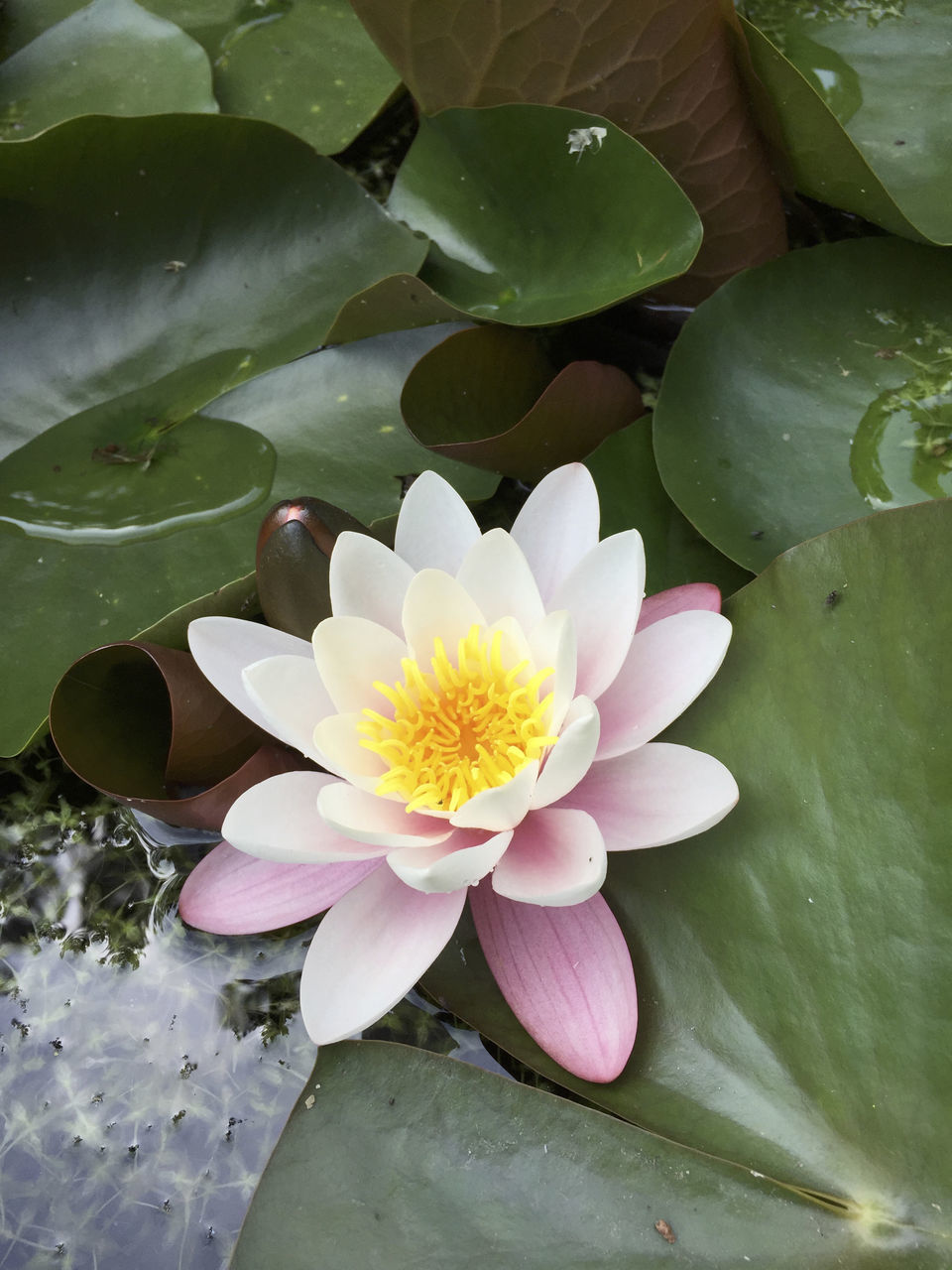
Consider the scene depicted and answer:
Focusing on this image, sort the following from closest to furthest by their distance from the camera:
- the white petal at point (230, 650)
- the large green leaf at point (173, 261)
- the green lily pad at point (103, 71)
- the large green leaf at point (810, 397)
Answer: the white petal at point (230, 650), the large green leaf at point (810, 397), the large green leaf at point (173, 261), the green lily pad at point (103, 71)

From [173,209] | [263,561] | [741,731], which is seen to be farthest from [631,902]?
[173,209]

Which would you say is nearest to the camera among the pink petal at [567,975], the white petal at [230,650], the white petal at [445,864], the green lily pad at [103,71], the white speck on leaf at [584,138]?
the white petal at [445,864]

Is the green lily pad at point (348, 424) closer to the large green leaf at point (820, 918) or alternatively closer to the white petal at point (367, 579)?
the white petal at point (367, 579)

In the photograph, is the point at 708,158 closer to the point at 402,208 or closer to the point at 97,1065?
the point at 402,208

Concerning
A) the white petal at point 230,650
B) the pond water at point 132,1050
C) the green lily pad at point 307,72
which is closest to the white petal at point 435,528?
the white petal at point 230,650

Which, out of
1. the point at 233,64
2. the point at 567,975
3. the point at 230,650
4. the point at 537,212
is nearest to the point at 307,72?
the point at 233,64

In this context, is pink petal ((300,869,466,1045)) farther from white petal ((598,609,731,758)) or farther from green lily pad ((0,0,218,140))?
green lily pad ((0,0,218,140))

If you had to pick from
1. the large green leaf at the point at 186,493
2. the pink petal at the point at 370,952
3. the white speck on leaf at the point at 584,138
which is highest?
the white speck on leaf at the point at 584,138
